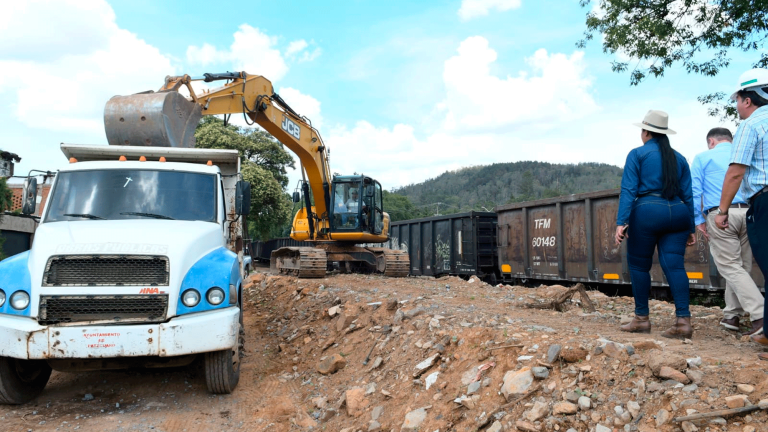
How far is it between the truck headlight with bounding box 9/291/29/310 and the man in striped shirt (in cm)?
553

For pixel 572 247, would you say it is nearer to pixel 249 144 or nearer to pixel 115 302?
pixel 115 302

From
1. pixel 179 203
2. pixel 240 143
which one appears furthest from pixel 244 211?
pixel 240 143

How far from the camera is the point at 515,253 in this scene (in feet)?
46.0

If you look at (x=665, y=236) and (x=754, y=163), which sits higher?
(x=754, y=163)

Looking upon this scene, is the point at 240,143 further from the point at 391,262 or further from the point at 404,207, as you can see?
the point at 404,207

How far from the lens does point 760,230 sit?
3709mm

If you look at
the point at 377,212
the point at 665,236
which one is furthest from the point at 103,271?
the point at 377,212

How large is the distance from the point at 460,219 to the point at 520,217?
3.11 metres

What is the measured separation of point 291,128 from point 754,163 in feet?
32.5

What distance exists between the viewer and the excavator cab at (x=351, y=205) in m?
13.9

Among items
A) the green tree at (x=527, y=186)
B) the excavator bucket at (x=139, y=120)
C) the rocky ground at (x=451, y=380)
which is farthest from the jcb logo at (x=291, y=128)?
the green tree at (x=527, y=186)

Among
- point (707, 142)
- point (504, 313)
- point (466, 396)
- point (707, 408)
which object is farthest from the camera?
point (504, 313)

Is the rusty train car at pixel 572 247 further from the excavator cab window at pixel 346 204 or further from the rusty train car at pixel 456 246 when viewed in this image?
the excavator cab window at pixel 346 204

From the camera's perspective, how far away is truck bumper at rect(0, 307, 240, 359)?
4352mm
